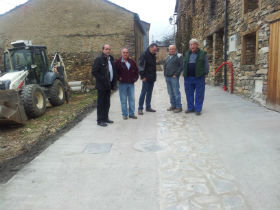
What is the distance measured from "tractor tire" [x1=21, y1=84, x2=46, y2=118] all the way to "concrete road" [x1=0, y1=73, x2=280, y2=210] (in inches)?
99.7

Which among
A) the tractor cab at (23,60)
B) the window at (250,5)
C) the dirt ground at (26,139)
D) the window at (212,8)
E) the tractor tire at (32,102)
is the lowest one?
the dirt ground at (26,139)

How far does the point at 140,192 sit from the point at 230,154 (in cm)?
161

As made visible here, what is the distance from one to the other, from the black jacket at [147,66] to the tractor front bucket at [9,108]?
9.90ft

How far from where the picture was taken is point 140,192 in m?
2.61

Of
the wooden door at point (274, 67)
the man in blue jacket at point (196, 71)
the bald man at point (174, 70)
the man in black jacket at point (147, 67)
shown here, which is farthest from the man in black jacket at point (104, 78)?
the wooden door at point (274, 67)

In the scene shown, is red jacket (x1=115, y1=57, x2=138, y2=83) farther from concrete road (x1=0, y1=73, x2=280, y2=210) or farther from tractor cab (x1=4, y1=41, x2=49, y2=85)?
tractor cab (x1=4, y1=41, x2=49, y2=85)

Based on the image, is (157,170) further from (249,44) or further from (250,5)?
(250,5)

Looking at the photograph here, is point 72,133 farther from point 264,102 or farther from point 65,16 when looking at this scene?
point 65,16

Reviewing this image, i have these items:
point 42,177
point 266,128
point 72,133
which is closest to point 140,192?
point 42,177

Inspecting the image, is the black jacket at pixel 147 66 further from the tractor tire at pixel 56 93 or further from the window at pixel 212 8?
the window at pixel 212 8

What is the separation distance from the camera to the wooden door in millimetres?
5691

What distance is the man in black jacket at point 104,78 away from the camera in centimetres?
509

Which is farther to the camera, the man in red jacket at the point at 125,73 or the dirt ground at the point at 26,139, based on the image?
the man in red jacket at the point at 125,73

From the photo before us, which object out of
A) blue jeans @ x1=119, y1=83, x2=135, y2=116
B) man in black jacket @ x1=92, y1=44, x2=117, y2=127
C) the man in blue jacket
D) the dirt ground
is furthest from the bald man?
the dirt ground
